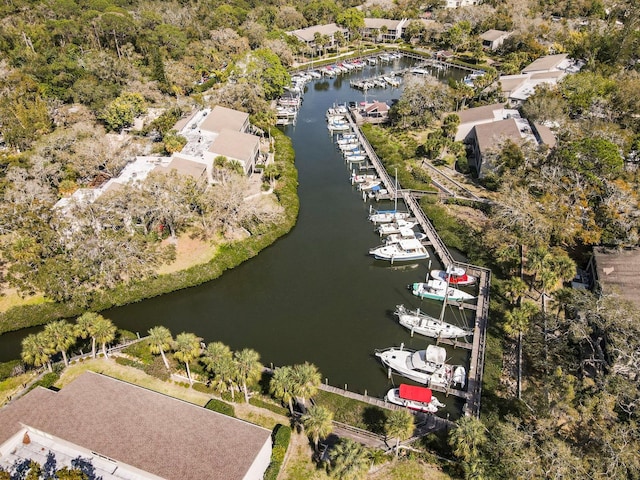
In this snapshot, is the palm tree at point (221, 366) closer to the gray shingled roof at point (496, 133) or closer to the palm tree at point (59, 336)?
the palm tree at point (59, 336)

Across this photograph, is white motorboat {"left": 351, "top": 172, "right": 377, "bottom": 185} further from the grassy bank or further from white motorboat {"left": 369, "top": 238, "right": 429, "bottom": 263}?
white motorboat {"left": 369, "top": 238, "right": 429, "bottom": 263}

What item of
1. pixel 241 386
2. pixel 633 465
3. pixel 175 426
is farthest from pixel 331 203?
pixel 633 465

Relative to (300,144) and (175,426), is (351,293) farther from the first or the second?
(300,144)

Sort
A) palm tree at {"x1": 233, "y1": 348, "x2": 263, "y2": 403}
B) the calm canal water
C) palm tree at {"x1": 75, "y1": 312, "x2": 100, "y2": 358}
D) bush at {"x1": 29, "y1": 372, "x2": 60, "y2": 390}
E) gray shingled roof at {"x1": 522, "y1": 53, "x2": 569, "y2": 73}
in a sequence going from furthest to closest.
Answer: gray shingled roof at {"x1": 522, "y1": 53, "x2": 569, "y2": 73} → the calm canal water → palm tree at {"x1": 75, "y1": 312, "x2": 100, "y2": 358} → bush at {"x1": 29, "y1": 372, "x2": 60, "y2": 390} → palm tree at {"x1": 233, "y1": 348, "x2": 263, "y2": 403}

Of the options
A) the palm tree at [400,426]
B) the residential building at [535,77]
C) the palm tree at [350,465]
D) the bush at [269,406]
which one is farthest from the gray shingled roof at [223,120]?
the palm tree at [350,465]

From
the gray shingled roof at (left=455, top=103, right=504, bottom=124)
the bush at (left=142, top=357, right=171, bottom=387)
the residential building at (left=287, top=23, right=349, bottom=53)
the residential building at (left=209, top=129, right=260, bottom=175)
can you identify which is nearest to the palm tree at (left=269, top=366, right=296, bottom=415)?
the bush at (left=142, top=357, right=171, bottom=387)

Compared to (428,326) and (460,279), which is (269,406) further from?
(460,279)
